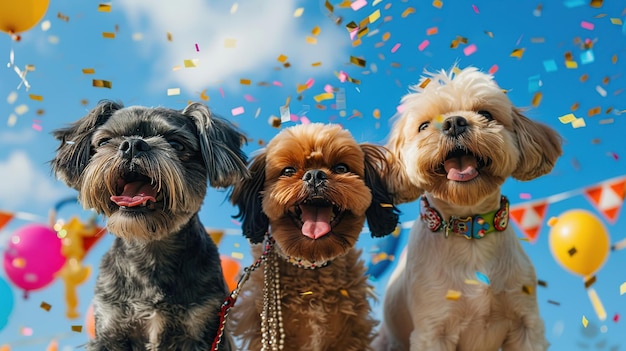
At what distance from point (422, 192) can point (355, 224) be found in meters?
0.50

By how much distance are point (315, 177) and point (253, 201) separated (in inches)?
19.4

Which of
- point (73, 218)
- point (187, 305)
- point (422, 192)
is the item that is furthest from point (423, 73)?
point (73, 218)

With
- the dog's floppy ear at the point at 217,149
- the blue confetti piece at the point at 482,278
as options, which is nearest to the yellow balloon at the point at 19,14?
the dog's floppy ear at the point at 217,149

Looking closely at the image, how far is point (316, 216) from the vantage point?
122 inches

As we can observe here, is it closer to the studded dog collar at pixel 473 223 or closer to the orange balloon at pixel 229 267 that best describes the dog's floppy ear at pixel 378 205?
the studded dog collar at pixel 473 223

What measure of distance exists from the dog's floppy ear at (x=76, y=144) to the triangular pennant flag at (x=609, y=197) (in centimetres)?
463

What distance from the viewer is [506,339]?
3.33m

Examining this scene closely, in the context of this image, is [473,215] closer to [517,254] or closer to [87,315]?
[517,254]

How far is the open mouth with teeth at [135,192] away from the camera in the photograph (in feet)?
9.45

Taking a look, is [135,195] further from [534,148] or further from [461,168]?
[534,148]

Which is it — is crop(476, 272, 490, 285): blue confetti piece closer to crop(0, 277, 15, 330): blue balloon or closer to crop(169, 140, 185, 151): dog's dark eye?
crop(169, 140, 185, 151): dog's dark eye

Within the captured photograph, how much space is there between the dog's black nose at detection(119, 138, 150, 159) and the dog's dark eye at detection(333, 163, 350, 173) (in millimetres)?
1041

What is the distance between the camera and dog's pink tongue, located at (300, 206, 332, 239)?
3.03 metres

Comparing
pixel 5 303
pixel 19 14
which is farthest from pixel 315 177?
pixel 5 303
